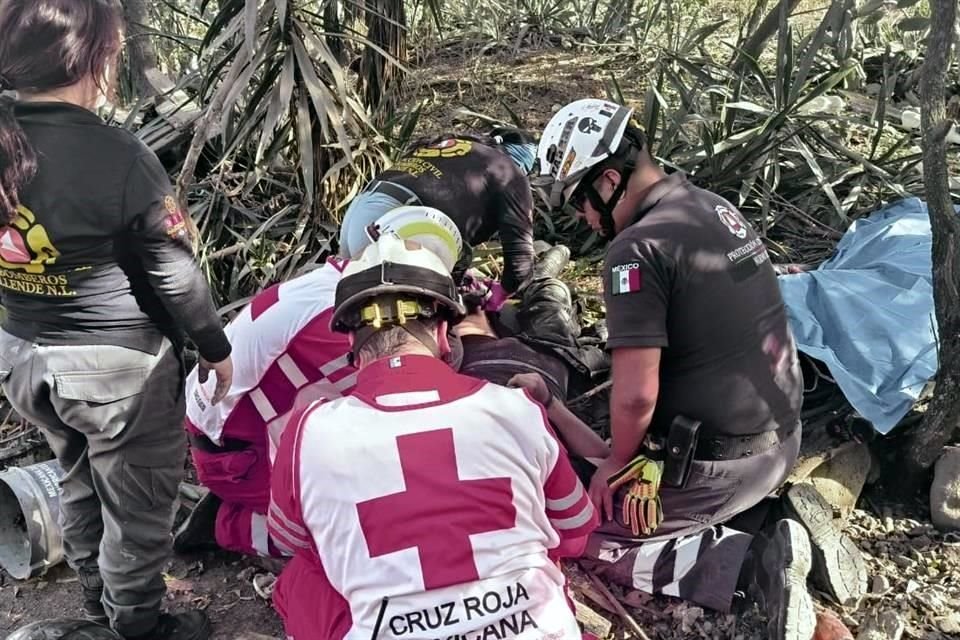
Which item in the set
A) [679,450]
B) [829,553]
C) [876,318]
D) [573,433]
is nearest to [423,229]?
[573,433]

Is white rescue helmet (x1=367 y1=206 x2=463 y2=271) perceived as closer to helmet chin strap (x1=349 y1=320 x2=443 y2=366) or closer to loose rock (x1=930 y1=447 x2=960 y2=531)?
helmet chin strap (x1=349 y1=320 x2=443 y2=366)

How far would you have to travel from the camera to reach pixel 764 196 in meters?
4.30

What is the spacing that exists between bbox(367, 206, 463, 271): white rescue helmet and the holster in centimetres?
85

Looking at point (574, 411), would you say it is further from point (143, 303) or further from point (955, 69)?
point (955, 69)

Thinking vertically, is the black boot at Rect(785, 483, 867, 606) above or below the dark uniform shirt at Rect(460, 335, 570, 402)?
below

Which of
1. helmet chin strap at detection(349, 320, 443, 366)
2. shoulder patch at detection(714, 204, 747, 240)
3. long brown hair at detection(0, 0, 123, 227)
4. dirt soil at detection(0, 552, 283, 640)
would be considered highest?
long brown hair at detection(0, 0, 123, 227)

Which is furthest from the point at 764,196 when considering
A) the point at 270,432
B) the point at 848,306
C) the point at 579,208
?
the point at 270,432

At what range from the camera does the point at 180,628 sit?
2707 millimetres

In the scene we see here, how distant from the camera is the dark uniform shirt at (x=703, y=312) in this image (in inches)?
95.5

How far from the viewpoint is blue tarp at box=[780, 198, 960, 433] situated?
3082mm

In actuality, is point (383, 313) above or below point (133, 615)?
above

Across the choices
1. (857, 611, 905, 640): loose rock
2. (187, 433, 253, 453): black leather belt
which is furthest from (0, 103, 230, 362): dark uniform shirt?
(857, 611, 905, 640): loose rock

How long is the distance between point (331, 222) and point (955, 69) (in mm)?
4160

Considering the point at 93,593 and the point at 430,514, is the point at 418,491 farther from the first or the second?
the point at 93,593
